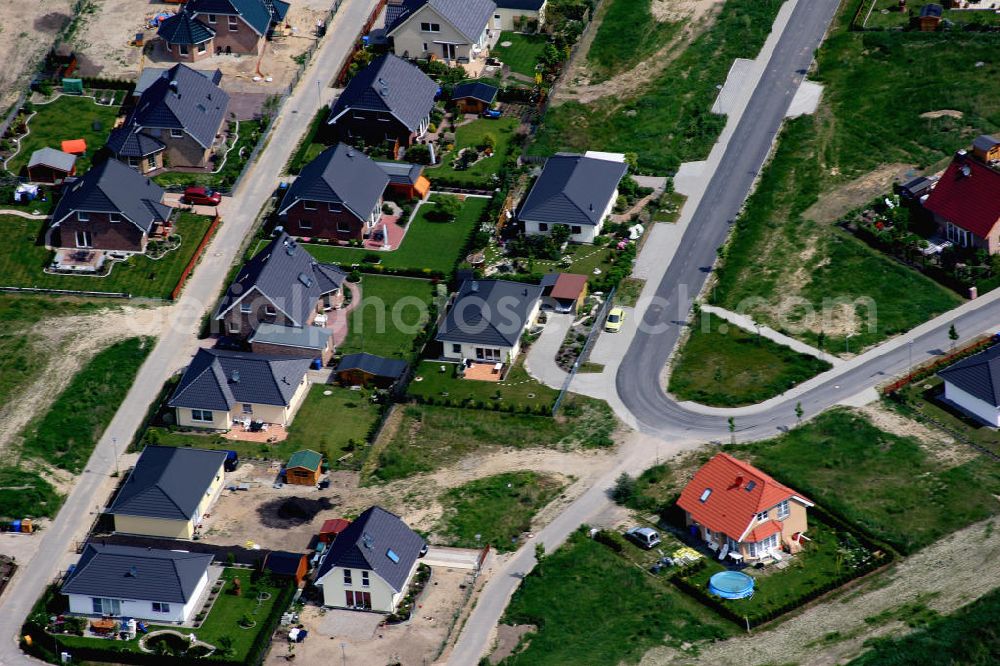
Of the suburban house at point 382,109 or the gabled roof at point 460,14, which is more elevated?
the gabled roof at point 460,14

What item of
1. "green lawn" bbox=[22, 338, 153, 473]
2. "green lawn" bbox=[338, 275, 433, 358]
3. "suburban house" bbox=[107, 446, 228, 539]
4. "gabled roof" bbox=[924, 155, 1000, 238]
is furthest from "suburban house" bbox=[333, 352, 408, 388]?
"gabled roof" bbox=[924, 155, 1000, 238]

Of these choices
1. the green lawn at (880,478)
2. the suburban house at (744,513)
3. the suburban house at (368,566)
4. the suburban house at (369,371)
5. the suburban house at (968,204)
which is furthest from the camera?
the suburban house at (968,204)

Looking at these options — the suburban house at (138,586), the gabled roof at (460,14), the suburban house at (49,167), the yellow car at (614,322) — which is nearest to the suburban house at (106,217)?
the suburban house at (49,167)

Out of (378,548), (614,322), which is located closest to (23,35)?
(614,322)

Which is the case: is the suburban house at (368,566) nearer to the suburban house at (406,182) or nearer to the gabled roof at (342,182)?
the gabled roof at (342,182)

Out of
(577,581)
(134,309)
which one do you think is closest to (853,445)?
(577,581)

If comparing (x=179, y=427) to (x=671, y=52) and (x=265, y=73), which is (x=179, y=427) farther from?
(x=671, y=52)
